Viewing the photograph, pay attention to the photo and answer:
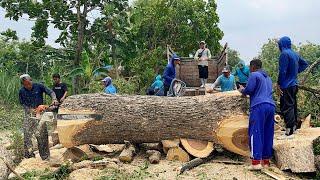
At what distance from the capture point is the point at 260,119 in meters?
6.74

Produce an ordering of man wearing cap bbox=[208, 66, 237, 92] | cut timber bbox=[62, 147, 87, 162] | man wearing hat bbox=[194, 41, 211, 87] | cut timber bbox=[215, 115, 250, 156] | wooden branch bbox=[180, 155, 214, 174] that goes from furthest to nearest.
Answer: man wearing hat bbox=[194, 41, 211, 87] → man wearing cap bbox=[208, 66, 237, 92] → cut timber bbox=[62, 147, 87, 162] → cut timber bbox=[215, 115, 250, 156] → wooden branch bbox=[180, 155, 214, 174]

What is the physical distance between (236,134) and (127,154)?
1.73 m

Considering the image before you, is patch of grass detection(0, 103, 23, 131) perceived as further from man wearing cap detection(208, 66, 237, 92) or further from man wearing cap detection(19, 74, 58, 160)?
man wearing cap detection(208, 66, 237, 92)

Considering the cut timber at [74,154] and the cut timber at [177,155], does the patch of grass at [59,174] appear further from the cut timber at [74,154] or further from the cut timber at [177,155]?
the cut timber at [177,155]

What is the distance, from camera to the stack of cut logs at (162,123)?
7258 millimetres

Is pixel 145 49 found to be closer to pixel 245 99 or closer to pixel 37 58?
pixel 37 58

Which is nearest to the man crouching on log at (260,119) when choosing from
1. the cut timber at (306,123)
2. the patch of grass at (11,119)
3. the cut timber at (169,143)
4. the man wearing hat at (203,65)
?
the cut timber at (169,143)

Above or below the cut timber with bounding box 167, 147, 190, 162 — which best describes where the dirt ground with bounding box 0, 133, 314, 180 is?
below

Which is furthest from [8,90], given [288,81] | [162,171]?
[288,81]

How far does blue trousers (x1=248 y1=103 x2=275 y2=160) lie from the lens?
6.73 meters

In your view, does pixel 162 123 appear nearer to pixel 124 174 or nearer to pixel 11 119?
pixel 124 174

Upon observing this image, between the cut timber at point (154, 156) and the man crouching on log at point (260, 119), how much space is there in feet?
4.82

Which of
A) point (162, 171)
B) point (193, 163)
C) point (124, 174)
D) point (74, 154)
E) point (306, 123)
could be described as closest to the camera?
point (124, 174)

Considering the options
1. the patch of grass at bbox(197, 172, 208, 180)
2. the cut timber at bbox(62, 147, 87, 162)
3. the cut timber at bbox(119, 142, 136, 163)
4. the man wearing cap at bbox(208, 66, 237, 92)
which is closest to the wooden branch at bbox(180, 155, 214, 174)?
the patch of grass at bbox(197, 172, 208, 180)
